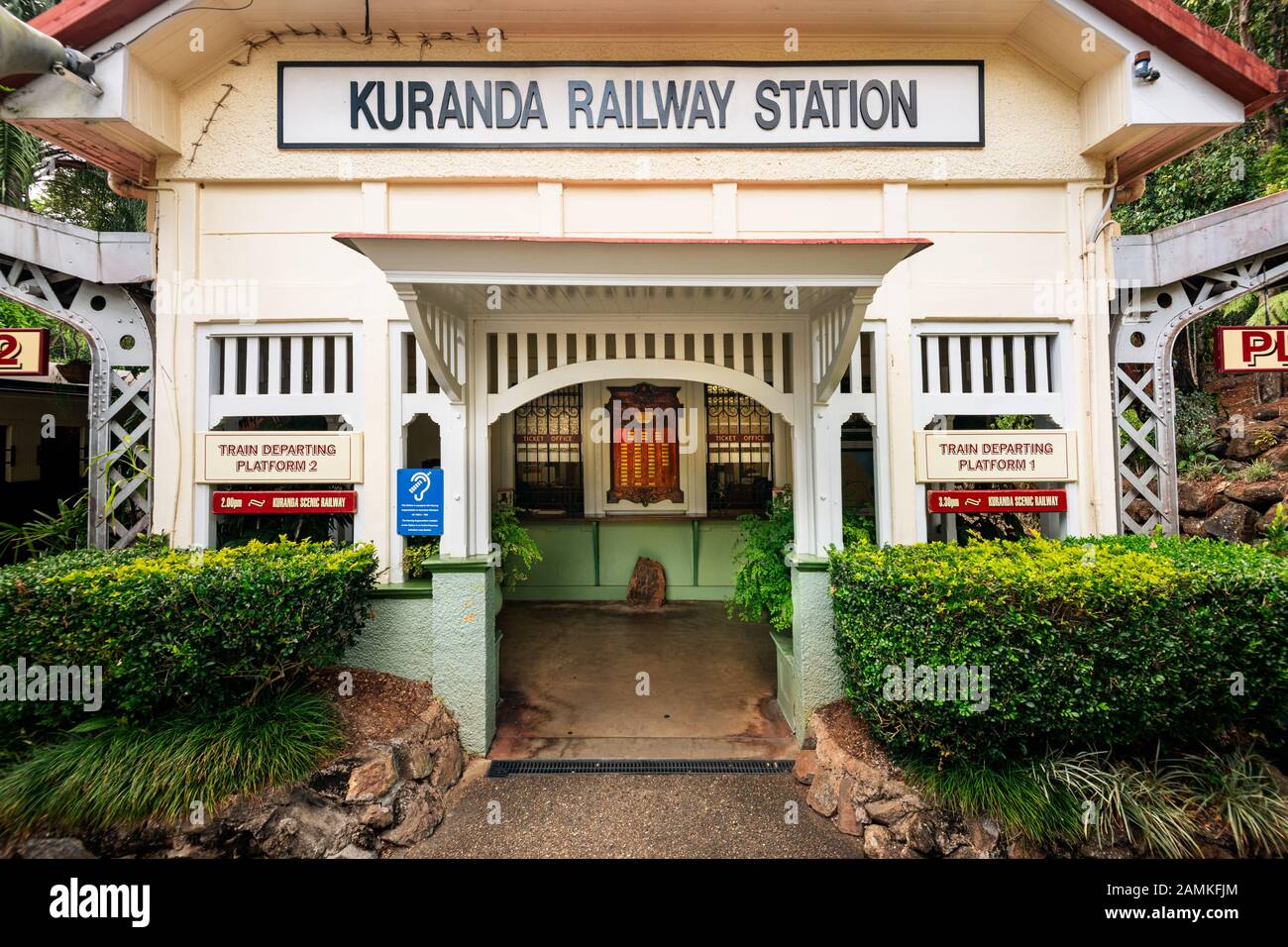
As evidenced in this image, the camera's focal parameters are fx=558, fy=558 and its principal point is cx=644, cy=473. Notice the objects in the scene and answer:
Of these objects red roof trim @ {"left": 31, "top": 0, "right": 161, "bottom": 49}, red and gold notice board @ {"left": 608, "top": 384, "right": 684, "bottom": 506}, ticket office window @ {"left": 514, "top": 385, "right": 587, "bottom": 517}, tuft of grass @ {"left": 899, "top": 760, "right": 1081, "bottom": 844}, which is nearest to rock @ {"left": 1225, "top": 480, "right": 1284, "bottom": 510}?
tuft of grass @ {"left": 899, "top": 760, "right": 1081, "bottom": 844}

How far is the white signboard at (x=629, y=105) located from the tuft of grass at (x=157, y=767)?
439 centimetres

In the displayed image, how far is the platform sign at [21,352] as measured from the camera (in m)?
4.30

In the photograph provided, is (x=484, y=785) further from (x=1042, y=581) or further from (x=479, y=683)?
(x=1042, y=581)

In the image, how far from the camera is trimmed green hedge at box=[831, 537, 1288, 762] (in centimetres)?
320

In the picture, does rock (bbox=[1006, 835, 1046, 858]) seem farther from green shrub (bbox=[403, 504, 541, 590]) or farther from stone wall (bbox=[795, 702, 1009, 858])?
green shrub (bbox=[403, 504, 541, 590])

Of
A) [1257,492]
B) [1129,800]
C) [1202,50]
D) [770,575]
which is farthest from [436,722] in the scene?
[1257,492]

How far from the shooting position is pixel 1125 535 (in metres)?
4.49

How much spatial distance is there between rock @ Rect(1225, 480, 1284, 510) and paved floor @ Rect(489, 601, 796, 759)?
5275 mm

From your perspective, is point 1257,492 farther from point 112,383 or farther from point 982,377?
point 112,383

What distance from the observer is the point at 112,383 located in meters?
4.53

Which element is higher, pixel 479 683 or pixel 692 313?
pixel 692 313

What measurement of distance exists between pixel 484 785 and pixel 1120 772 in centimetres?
410

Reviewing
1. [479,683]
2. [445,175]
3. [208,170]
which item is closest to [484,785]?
[479,683]

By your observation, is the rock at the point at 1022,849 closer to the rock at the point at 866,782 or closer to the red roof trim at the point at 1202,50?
the rock at the point at 866,782
